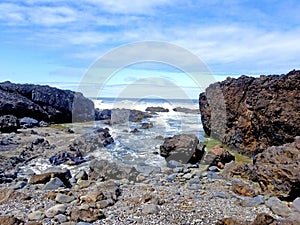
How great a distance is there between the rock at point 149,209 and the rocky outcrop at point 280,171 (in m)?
3.09

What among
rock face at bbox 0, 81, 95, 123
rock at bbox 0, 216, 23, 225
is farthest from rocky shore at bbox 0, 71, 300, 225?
rock face at bbox 0, 81, 95, 123

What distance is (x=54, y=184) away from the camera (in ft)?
28.2

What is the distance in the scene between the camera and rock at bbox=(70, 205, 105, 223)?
610cm

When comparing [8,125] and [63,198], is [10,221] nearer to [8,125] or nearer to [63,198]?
[63,198]

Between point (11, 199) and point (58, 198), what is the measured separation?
1056 millimetres

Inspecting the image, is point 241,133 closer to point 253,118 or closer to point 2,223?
point 253,118

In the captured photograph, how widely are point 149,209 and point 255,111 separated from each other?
333 inches

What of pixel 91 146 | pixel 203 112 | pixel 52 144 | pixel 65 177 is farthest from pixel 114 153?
pixel 203 112

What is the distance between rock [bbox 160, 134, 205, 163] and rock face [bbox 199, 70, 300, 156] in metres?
2.48

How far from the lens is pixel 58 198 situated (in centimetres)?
741

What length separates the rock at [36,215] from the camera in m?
6.27

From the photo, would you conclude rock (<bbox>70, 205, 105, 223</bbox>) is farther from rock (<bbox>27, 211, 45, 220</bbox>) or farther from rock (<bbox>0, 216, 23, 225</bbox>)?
rock (<bbox>0, 216, 23, 225</bbox>)

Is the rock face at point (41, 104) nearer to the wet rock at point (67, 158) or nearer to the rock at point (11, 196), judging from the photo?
the wet rock at point (67, 158)

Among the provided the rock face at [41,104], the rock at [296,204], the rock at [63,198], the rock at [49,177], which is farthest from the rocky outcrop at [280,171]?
the rock face at [41,104]
